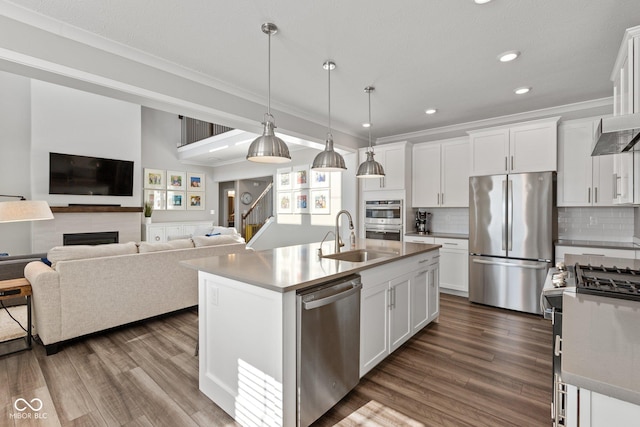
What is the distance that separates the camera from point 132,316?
3.28 meters

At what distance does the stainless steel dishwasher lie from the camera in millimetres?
1745

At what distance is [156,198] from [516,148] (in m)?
8.42

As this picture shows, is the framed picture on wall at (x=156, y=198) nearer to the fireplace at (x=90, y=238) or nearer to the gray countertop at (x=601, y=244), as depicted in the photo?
the fireplace at (x=90, y=238)

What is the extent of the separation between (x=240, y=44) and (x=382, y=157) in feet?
10.8

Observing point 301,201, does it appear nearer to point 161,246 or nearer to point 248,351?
point 161,246

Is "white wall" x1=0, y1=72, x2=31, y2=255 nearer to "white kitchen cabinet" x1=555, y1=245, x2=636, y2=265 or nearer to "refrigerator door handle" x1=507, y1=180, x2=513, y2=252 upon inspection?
"refrigerator door handle" x1=507, y1=180, x2=513, y2=252

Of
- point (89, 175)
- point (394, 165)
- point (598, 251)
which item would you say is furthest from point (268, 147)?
point (89, 175)

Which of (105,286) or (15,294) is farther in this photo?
(105,286)

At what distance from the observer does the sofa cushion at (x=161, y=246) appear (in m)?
3.40

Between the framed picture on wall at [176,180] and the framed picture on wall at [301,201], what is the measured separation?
13.0 feet

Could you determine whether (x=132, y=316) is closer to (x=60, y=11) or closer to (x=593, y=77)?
(x=60, y=11)

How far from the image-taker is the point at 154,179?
27.6 feet

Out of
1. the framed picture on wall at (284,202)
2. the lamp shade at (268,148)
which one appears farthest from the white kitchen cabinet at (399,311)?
the framed picture on wall at (284,202)

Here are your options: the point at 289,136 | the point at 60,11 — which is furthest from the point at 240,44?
the point at 289,136
